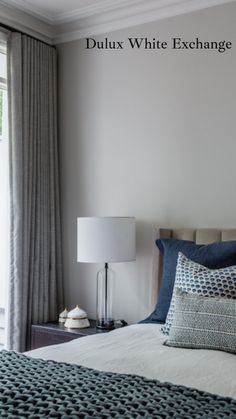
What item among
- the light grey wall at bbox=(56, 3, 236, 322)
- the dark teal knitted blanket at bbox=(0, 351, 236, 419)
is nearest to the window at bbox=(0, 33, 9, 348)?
the light grey wall at bbox=(56, 3, 236, 322)

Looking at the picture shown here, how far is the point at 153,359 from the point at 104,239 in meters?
1.24

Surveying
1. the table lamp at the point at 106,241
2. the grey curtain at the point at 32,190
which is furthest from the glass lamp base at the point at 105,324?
the grey curtain at the point at 32,190

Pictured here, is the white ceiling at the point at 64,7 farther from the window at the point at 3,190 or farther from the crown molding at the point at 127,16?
the window at the point at 3,190

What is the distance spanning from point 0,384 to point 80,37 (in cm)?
295

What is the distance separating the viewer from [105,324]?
10.6 ft

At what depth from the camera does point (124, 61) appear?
3604mm

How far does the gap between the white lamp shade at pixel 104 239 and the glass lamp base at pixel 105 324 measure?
0.42m

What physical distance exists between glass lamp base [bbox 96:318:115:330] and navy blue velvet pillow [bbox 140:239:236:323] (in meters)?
0.45

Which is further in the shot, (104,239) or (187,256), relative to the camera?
(104,239)

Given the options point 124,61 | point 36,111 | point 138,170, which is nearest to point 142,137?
point 138,170

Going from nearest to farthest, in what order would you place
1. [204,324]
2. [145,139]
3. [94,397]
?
[94,397], [204,324], [145,139]

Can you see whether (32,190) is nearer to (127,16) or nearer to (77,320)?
(77,320)

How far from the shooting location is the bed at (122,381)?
1.37 m

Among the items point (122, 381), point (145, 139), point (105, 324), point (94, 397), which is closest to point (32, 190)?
point (145, 139)
